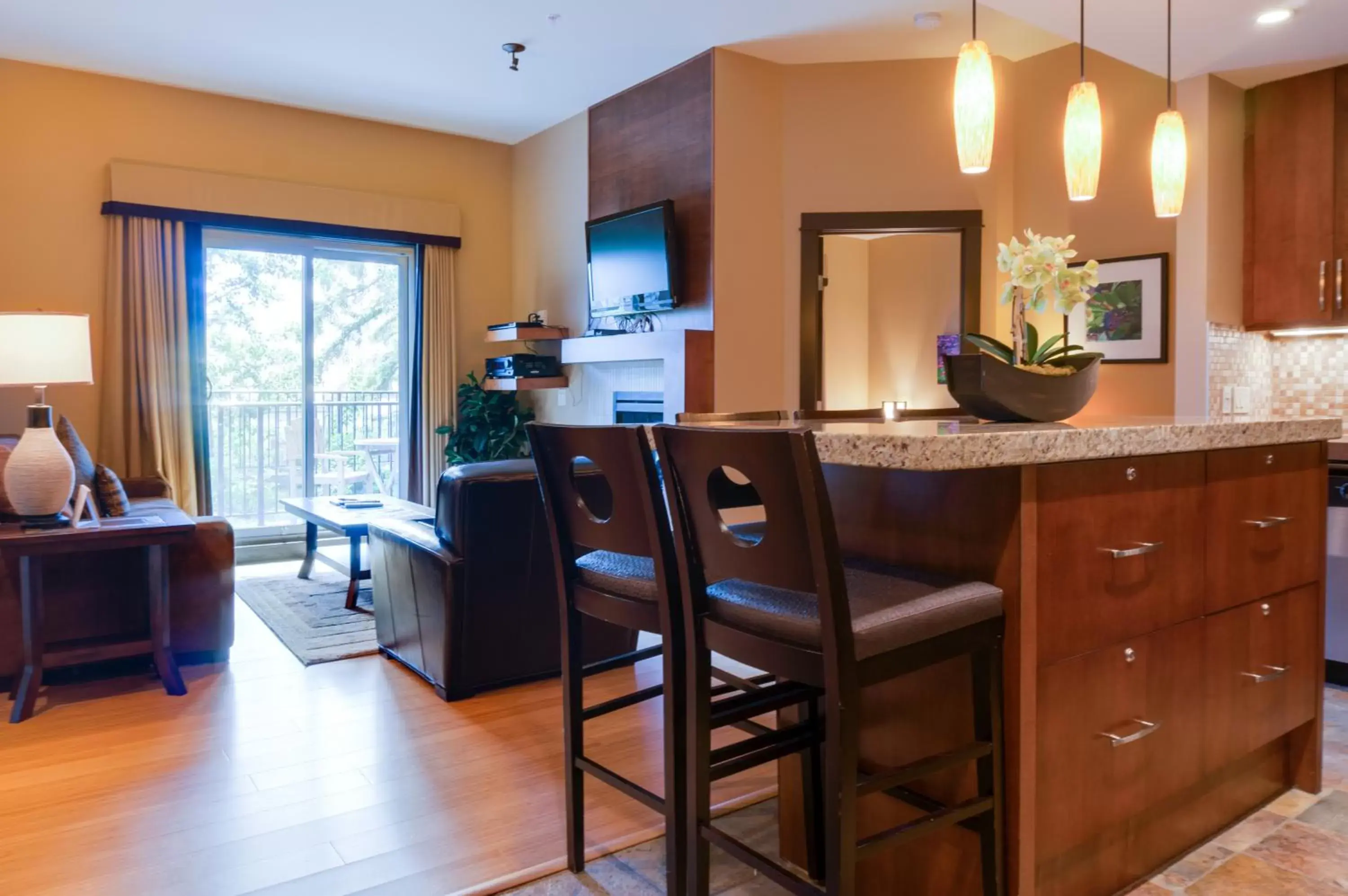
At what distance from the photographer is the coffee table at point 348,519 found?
4367 millimetres

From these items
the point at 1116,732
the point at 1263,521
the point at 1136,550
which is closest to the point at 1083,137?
the point at 1263,521

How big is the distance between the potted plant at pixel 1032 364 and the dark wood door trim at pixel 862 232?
3.01 metres

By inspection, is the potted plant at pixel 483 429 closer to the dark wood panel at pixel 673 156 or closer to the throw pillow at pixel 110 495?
the dark wood panel at pixel 673 156

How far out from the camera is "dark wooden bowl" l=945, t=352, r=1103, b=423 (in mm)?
2010

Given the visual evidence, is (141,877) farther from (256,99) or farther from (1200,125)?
(256,99)

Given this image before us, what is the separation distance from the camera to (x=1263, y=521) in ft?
7.00

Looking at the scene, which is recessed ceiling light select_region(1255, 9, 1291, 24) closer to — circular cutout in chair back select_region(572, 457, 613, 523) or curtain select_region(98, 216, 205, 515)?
circular cutout in chair back select_region(572, 457, 613, 523)

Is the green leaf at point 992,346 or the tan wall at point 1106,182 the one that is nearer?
the green leaf at point 992,346

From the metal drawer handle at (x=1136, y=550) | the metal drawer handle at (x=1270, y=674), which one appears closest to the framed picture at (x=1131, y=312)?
the metal drawer handle at (x=1270, y=674)

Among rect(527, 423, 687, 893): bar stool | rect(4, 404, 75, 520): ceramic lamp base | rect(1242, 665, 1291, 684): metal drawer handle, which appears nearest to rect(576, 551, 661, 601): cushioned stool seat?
rect(527, 423, 687, 893): bar stool

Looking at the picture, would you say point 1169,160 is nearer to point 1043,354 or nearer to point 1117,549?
point 1043,354

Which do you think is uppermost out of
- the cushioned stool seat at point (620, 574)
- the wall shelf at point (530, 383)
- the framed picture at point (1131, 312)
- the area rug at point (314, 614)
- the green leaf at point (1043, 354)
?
the framed picture at point (1131, 312)

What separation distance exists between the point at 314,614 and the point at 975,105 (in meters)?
3.69

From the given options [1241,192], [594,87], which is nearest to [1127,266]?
[1241,192]
